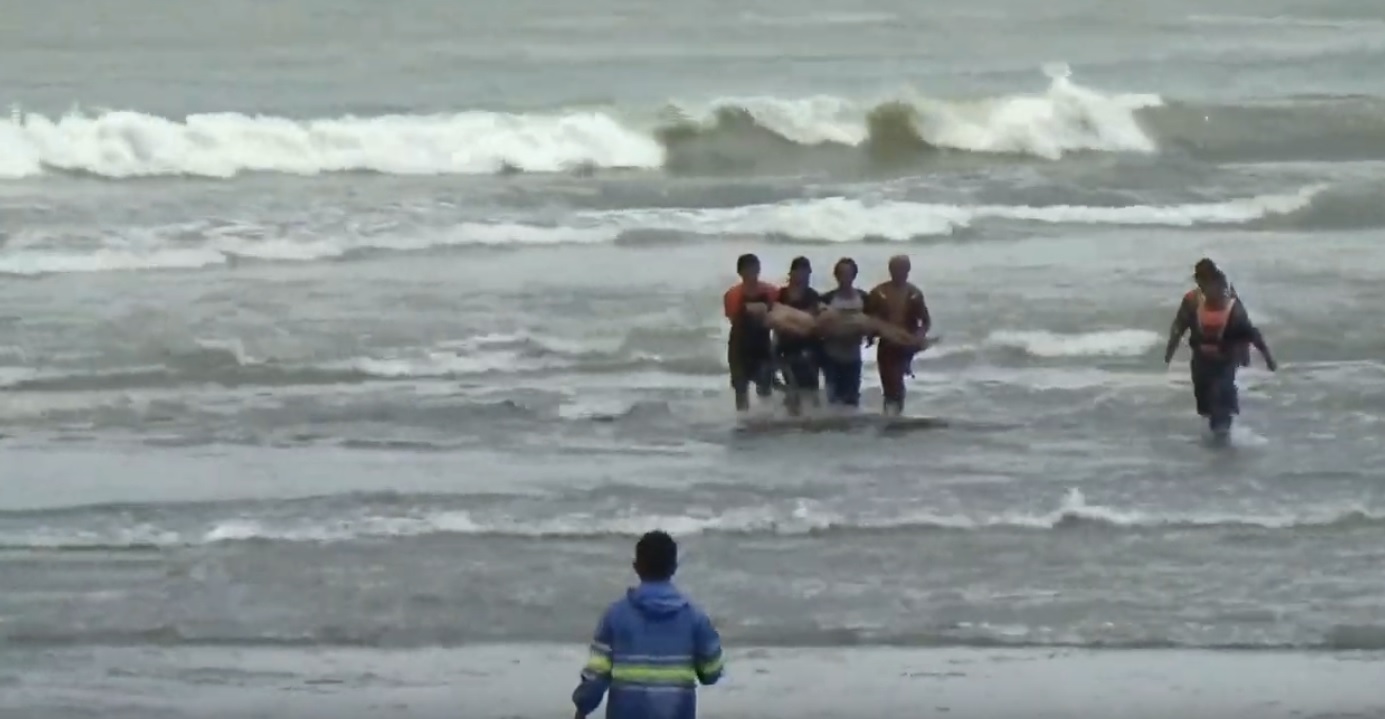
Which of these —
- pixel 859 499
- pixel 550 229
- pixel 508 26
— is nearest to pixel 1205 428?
pixel 859 499

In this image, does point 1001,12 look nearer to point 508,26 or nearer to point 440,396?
point 508,26

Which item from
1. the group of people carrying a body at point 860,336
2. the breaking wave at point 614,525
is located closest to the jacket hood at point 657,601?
the breaking wave at point 614,525

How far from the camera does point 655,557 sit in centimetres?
708

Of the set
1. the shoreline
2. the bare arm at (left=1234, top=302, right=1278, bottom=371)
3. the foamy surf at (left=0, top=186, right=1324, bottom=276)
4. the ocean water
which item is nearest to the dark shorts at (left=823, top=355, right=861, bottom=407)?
the ocean water

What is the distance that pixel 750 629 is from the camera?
10.4m

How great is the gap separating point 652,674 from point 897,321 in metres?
8.24

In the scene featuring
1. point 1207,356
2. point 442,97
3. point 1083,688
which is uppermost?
point 442,97

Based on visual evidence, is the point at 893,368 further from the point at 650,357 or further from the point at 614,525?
the point at 614,525

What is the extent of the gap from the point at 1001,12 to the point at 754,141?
18300 millimetres

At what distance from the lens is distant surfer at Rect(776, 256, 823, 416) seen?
1527 centimetres

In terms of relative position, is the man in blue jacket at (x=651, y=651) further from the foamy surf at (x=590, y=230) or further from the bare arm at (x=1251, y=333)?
the foamy surf at (x=590, y=230)

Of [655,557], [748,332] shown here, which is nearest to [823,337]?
[748,332]

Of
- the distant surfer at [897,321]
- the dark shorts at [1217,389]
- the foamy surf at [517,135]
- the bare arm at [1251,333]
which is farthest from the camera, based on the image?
the foamy surf at [517,135]

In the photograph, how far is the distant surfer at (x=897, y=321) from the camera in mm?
15070
